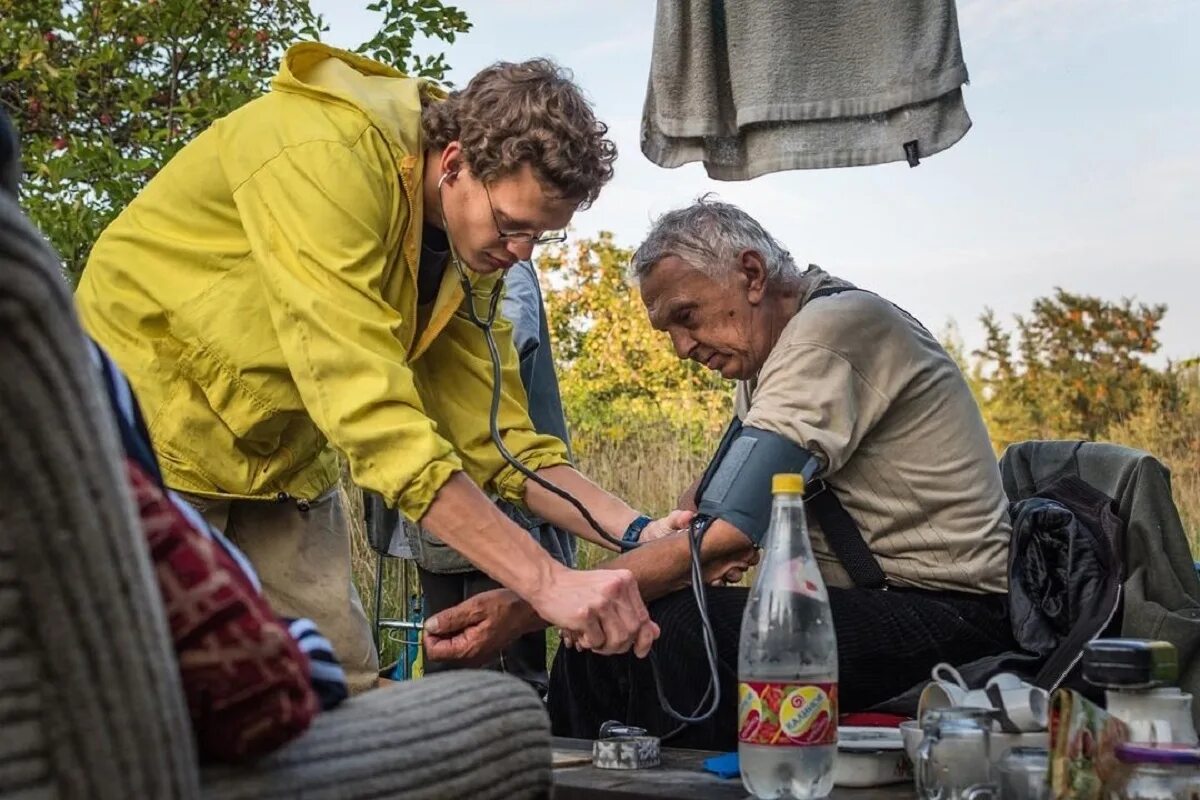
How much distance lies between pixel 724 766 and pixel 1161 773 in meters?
0.64

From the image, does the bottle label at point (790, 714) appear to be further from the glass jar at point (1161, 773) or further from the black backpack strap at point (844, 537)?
the black backpack strap at point (844, 537)

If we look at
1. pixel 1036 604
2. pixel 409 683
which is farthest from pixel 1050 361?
pixel 409 683

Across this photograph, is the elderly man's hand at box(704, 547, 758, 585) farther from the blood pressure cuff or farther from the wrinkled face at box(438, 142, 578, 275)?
the wrinkled face at box(438, 142, 578, 275)

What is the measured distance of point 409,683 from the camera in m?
1.11

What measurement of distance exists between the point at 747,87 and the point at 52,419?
1943 millimetres

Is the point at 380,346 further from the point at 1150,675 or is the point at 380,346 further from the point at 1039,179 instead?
the point at 1039,179

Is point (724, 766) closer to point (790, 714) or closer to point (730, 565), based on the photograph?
point (790, 714)

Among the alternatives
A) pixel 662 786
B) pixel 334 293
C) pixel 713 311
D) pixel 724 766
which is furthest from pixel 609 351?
pixel 662 786

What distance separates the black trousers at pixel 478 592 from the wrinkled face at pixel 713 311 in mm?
844

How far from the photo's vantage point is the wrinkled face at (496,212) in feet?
8.05

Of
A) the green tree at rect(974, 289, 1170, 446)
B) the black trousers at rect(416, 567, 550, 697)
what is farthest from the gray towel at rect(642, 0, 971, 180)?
the green tree at rect(974, 289, 1170, 446)

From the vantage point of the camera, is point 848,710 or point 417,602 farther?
point 417,602

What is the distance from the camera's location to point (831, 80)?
2424 millimetres

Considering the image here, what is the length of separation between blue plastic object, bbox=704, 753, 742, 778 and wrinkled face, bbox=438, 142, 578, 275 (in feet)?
3.07
